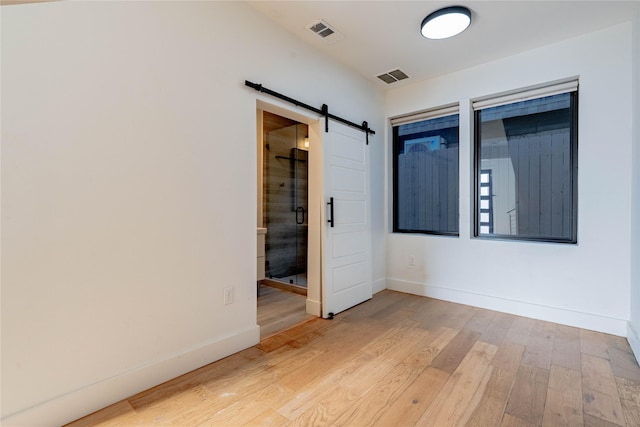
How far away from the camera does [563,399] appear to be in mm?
1655

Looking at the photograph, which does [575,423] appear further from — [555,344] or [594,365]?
[555,344]

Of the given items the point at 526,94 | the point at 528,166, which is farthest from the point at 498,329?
the point at 526,94

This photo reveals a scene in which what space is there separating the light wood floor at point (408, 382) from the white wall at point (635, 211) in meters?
0.18

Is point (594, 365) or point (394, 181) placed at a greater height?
point (394, 181)

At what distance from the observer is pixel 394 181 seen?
4.00 m

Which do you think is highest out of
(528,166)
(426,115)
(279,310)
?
(426,115)

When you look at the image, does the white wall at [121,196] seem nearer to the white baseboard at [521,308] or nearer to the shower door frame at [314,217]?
the shower door frame at [314,217]

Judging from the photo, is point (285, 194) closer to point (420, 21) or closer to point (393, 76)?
point (393, 76)

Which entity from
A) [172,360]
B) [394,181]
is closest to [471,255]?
[394,181]

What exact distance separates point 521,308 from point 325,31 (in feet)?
Answer: 10.9

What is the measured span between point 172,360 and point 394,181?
3.22m

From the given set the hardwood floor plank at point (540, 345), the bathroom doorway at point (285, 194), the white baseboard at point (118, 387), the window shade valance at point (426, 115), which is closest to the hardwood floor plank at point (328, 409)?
the white baseboard at point (118, 387)

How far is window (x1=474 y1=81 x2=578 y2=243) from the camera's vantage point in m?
2.86

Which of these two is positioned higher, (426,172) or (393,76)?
(393,76)
